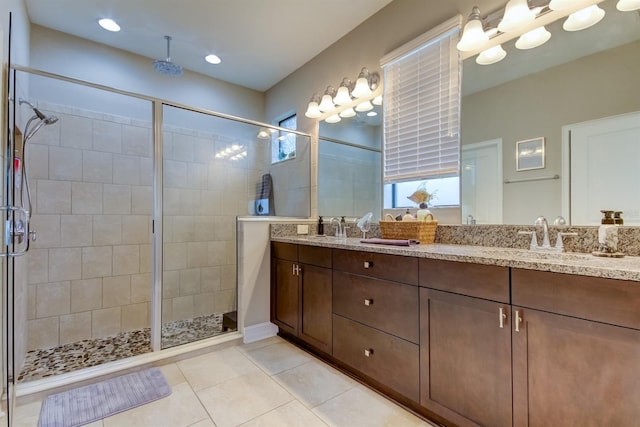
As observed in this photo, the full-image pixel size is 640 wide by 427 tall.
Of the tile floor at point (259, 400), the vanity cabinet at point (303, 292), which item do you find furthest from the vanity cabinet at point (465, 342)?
the vanity cabinet at point (303, 292)

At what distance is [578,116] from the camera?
144 centimetres

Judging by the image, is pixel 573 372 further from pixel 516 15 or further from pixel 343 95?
pixel 343 95

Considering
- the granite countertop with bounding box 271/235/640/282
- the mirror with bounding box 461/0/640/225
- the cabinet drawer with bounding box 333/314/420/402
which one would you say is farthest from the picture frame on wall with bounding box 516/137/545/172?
the cabinet drawer with bounding box 333/314/420/402

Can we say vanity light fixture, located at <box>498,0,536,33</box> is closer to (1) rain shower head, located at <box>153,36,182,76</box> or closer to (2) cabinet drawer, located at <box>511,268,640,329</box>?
(2) cabinet drawer, located at <box>511,268,640,329</box>

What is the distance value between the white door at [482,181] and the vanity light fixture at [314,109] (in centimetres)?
149

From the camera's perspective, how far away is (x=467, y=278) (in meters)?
1.27

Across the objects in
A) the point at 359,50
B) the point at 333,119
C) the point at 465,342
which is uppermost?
the point at 359,50

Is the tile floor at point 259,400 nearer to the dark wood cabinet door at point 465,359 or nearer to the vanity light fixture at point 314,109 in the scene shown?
the dark wood cabinet door at point 465,359

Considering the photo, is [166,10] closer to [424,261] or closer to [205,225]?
[205,225]

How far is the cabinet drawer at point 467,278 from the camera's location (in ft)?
3.84

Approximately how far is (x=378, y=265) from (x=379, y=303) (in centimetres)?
21

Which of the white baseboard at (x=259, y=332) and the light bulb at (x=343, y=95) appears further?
the light bulb at (x=343, y=95)

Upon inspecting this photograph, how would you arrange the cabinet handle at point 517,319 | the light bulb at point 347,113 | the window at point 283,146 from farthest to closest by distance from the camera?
the window at point 283,146, the light bulb at point 347,113, the cabinet handle at point 517,319

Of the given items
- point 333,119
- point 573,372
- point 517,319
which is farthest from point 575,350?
point 333,119
